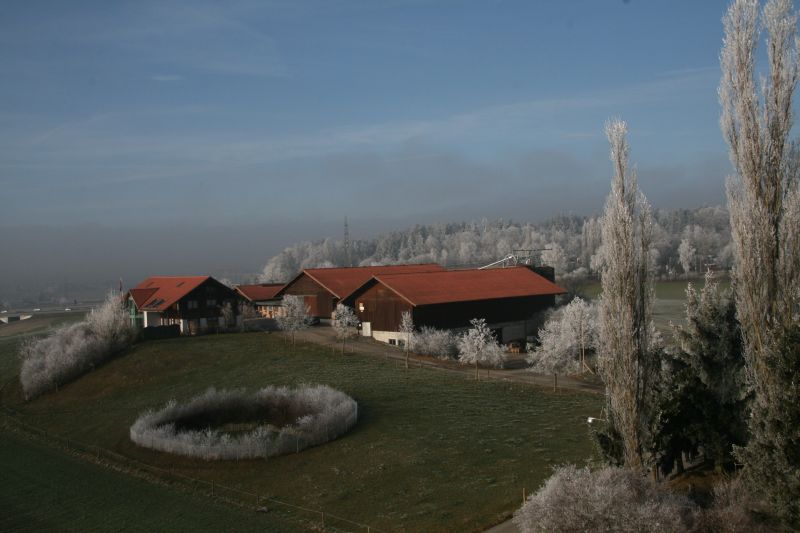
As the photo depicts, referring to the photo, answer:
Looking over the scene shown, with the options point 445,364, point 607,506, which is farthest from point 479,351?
point 607,506

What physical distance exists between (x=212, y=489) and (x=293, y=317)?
28805 mm

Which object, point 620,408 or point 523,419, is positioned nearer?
point 620,408

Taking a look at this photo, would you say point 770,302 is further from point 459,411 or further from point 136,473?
point 136,473

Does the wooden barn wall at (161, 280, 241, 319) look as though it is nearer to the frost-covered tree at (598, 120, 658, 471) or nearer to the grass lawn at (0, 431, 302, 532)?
the grass lawn at (0, 431, 302, 532)

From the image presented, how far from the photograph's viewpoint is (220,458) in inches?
1292

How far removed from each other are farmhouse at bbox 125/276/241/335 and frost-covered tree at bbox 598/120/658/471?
5032 cm

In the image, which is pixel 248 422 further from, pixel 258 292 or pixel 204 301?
pixel 258 292

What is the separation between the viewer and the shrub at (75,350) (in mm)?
52656

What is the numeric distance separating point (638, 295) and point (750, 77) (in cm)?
615

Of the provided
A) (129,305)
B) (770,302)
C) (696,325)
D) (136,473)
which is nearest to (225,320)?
(129,305)

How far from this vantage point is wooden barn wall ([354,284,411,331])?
5672 cm

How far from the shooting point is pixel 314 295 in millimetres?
68062

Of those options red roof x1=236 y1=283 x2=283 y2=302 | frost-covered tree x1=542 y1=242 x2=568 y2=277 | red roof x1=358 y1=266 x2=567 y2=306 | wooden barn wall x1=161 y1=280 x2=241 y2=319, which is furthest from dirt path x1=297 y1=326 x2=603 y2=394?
frost-covered tree x1=542 y1=242 x2=568 y2=277

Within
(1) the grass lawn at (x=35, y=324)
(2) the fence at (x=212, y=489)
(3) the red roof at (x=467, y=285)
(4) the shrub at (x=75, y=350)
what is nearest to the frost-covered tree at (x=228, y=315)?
(4) the shrub at (x=75, y=350)
